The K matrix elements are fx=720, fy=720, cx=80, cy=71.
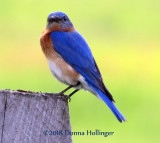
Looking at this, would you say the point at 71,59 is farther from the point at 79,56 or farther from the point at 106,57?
the point at 106,57

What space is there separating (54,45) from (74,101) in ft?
20.8

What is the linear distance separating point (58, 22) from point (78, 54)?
533 millimetres

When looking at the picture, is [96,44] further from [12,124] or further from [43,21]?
[12,124]

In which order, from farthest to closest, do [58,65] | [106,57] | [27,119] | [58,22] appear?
[106,57] → [58,22] → [58,65] → [27,119]

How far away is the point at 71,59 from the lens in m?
7.89

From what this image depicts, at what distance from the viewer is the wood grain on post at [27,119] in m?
5.66

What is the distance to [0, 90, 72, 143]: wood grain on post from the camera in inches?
223

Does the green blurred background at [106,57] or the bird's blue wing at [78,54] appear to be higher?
the green blurred background at [106,57]

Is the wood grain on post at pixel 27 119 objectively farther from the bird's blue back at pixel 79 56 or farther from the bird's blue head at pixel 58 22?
the bird's blue head at pixel 58 22

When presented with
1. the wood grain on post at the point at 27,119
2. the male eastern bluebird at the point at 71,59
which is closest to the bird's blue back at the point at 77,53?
the male eastern bluebird at the point at 71,59

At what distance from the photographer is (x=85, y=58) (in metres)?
7.80

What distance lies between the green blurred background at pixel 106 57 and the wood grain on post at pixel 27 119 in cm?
612

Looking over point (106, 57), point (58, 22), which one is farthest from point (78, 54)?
point (106, 57)

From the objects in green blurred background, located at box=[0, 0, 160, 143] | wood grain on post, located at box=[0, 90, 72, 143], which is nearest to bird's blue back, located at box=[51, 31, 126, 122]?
wood grain on post, located at box=[0, 90, 72, 143]
